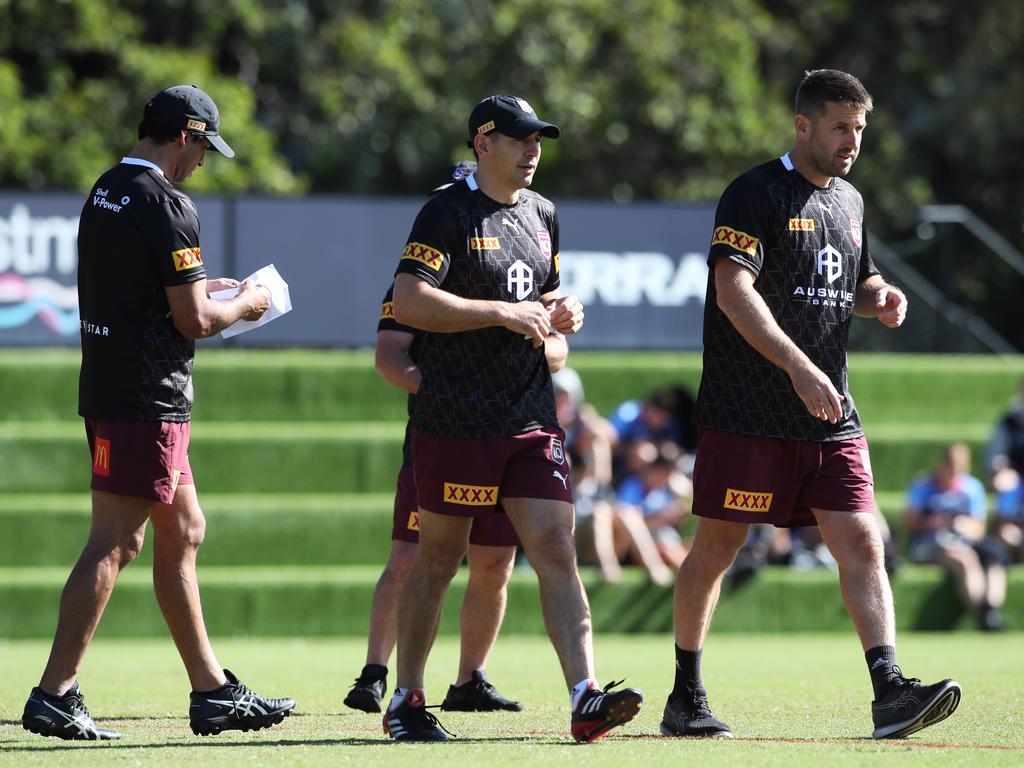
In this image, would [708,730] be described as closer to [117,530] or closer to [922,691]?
[922,691]

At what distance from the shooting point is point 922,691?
573 centimetres

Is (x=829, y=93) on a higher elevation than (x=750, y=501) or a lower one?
higher

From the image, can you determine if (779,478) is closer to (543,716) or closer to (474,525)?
(543,716)

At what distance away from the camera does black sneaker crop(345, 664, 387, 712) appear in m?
7.10

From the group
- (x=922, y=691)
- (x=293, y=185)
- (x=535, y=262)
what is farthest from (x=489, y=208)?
(x=293, y=185)

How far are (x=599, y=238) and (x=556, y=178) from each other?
312 inches

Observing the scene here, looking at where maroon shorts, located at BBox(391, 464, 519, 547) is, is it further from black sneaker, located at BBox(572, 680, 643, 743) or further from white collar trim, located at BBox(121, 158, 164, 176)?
white collar trim, located at BBox(121, 158, 164, 176)

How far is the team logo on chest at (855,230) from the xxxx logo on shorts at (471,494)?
1.61 metres

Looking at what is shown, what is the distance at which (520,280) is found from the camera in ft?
20.0

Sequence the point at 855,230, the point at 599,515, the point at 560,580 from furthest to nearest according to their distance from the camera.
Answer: the point at 599,515
the point at 855,230
the point at 560,580

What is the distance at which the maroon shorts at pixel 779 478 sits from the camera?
6.06m

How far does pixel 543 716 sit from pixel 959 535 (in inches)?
306

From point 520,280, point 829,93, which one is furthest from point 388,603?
point 829,93

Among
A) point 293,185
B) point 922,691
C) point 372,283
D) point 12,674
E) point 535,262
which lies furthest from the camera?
point 293,185
